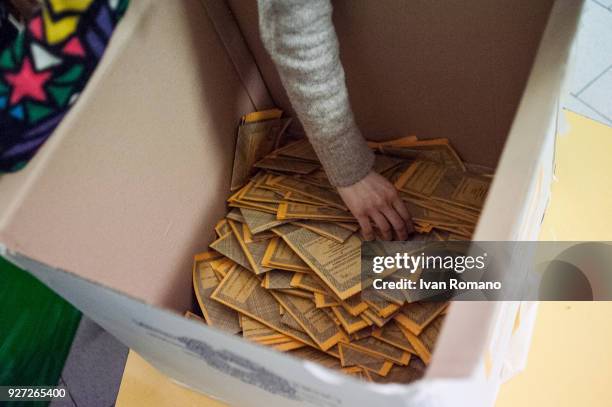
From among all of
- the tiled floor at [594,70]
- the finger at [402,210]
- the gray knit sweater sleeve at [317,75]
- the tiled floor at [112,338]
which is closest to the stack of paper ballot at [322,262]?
the finger at [402,210]

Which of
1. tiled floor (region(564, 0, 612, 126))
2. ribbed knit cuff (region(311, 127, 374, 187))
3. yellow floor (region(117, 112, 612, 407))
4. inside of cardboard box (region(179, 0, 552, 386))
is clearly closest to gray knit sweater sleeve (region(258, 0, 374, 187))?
ribbed knit cuff (region(311, 127, 374, 187))

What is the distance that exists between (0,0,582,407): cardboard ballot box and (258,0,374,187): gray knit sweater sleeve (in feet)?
0.40

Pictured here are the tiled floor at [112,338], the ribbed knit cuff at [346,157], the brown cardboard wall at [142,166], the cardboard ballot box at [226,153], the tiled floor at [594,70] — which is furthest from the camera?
the tiled floor at [594,70]

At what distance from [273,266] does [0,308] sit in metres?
0.51

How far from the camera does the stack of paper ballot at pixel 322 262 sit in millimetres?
832

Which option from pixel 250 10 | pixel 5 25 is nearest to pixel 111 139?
pixel 5 25

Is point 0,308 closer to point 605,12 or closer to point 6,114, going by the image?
point 6,114

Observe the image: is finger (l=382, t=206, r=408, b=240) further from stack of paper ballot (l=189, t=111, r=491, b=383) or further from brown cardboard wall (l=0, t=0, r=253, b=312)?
brown cardboard wall (l=0, t=0, r=253, b=312)

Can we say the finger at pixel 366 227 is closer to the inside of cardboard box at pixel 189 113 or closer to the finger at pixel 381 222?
the finger at pixel 381 222

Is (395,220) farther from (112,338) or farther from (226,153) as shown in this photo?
(112,338)

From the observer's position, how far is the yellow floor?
71cm

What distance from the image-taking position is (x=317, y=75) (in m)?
0.70

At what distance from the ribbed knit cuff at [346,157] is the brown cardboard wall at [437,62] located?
0.11 metres

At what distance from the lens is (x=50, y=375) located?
1.17m
